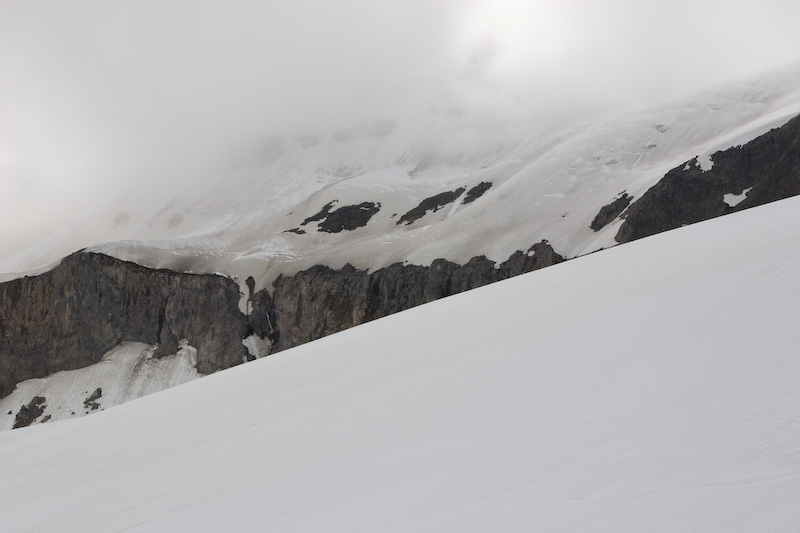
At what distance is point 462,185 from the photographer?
80312mm

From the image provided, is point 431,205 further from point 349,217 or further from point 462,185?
point 349,217

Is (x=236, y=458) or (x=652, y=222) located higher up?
(x=652, y=222)

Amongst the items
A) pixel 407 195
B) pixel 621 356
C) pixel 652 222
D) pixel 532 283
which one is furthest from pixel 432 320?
pixel 407 195

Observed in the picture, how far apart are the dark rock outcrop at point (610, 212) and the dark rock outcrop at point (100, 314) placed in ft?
137

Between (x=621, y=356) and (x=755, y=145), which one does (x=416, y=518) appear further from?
(x=755, y=145)

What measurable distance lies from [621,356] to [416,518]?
3.53m

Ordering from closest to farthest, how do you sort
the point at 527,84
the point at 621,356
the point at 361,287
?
the point at 621,356 → the point at 361,287 → the point at 527,84

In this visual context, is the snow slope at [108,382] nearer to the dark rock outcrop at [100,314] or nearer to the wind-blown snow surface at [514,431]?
the dark rock outcrop at [100,314]

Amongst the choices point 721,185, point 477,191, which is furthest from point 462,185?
point 721,185

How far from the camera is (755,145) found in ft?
159

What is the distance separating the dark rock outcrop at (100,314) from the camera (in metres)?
70.2

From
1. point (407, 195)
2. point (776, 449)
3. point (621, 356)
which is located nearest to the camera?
point (776, 449)

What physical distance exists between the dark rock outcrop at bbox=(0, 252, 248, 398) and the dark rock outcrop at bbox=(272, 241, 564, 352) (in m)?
6.99

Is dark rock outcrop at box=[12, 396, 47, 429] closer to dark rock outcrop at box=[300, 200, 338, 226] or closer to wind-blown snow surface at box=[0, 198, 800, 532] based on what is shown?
dark rock outcrop at box=[300, 200, 338, 226]
